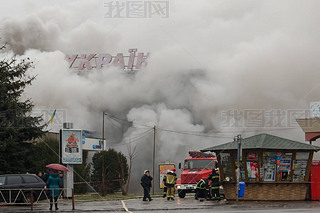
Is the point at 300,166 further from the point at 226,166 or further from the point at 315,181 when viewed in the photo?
the point at 226,166

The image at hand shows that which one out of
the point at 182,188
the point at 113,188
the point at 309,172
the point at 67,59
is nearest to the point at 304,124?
the point at 182,188

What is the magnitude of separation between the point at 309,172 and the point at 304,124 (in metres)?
14.9

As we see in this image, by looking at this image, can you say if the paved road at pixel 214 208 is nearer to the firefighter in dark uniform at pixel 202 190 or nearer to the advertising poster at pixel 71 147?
the firefighter in dark uniform at pixel 202 190

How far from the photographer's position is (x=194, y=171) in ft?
110

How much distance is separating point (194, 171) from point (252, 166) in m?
9.06

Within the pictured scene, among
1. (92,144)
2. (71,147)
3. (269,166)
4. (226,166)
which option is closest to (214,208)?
(269,166)

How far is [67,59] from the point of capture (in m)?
65.2

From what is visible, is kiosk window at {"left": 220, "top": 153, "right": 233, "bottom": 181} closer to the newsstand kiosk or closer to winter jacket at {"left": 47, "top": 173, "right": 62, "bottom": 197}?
the newsstand kiosk

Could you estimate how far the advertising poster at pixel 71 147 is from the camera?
33.1 m

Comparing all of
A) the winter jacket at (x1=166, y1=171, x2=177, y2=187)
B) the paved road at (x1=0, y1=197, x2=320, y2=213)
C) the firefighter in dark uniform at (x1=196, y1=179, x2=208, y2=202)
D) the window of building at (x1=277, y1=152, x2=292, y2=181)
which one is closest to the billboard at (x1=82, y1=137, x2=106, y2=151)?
the winter jacket at (x1=166, y1=171, x2=177, y2=187)

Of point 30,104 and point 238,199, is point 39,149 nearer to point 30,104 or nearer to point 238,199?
point 30,104

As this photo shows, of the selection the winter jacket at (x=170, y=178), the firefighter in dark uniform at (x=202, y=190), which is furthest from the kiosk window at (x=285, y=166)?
the winter jacket at (x=170, y=178)

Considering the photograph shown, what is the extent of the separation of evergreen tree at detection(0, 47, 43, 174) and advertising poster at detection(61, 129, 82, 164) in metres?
1.81

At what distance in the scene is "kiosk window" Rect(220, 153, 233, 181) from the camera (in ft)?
84.6
